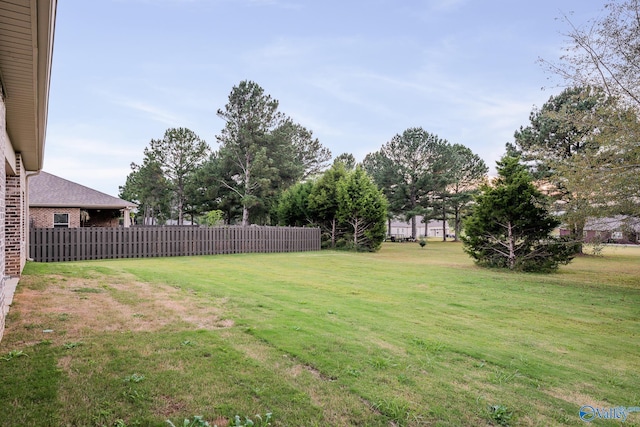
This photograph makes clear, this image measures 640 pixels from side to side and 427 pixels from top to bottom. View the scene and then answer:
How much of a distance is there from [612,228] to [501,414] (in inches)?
468

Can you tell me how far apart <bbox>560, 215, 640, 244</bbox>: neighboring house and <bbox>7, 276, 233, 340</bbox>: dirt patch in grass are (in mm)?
11709

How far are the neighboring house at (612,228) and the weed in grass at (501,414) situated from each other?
36.8 feet

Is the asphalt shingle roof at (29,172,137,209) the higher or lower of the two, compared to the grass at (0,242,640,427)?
higher

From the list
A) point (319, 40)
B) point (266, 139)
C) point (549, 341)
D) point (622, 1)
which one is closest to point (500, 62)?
point (622, 1)

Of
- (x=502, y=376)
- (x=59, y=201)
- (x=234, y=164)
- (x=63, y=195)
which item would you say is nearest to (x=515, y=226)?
(x=502, y=376)

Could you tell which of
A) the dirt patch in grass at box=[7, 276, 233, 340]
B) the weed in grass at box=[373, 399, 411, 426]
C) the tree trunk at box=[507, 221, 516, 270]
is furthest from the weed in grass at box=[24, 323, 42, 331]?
the tree trunk at box=[507, 221, 516, 270]

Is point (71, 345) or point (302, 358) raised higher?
point (71, 345)

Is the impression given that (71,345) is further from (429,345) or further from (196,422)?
(429,345)

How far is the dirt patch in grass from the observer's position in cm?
480

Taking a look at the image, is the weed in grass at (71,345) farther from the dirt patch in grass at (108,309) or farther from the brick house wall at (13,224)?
the brick house wall at (13,224)

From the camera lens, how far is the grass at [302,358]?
2.82 meters

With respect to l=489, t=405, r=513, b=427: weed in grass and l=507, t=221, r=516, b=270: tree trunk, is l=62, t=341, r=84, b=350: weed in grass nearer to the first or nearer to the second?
l=489, t=405, r=513, b=427: weed in grass

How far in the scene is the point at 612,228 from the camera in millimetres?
11883

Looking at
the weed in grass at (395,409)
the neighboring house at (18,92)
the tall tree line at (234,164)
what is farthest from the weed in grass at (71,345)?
the tall tree line at (234,164)
